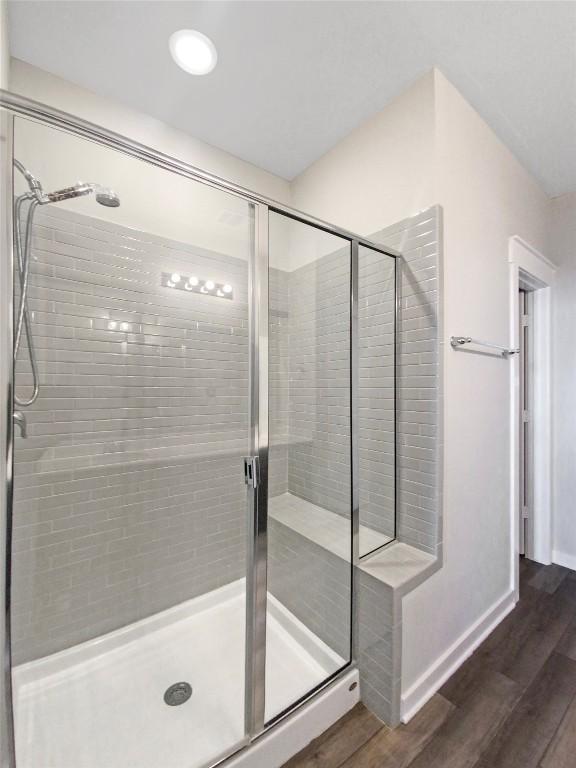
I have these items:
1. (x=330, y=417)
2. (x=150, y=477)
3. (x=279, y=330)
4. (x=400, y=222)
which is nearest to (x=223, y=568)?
(x=150, y=477)

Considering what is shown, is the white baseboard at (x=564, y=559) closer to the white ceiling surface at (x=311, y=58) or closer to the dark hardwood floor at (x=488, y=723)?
the dark hardwood floor at (x=488, y=723)

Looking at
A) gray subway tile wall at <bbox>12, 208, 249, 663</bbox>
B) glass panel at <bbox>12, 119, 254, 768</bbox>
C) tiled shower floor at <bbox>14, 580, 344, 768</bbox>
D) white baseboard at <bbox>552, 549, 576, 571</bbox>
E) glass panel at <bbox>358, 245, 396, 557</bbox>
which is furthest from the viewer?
white baseboard at <bbox>552, 549, 576, 571</bbox>

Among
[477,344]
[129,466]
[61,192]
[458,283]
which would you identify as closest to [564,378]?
[477,344]

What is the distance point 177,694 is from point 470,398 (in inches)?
70.8

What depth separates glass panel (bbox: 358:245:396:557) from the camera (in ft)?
5.09

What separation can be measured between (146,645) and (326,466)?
3.90ft

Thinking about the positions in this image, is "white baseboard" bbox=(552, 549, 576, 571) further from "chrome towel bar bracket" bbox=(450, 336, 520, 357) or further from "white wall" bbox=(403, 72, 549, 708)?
"chrome towel bar bracket" bbox=(450, 336, 520, 357)

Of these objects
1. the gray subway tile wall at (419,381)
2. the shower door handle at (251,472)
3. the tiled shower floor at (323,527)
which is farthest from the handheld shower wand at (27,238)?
the gray subway tile wall at (419,381)

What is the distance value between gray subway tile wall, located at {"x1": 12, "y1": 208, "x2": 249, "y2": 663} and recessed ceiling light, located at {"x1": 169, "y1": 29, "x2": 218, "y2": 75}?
72cm

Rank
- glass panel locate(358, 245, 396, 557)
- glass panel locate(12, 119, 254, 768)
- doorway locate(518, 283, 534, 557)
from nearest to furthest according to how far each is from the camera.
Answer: glass panel locate(12, 119, 254, 768) → glass panel locate(358, 245, 396, 557) → doorway locate(518, 283, 534, 557)

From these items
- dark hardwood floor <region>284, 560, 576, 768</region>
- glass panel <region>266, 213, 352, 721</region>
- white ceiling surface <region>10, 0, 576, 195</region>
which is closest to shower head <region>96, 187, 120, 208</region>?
white ceiling surface <region>10, 0, 576, 195</region>

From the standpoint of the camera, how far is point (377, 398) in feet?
5.23

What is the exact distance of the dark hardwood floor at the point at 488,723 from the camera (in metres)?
1.13

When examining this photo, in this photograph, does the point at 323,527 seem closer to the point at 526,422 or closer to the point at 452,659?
the point at 452,659
